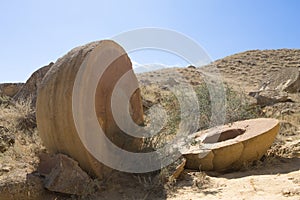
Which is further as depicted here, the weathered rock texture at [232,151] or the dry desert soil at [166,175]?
the weathered rock texture at [232,151]

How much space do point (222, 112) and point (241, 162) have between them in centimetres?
213

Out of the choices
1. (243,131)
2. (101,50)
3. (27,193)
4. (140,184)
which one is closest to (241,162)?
(243,131)

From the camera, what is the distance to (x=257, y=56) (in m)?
22.8

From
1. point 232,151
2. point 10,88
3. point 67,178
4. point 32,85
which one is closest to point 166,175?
point 232,151

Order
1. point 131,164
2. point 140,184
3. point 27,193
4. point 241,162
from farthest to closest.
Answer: point 241,162 → point 131,164 → point 140,184 → point 27,193

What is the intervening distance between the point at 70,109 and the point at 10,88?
7502mm

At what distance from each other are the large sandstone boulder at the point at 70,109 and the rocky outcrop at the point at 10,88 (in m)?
6.65

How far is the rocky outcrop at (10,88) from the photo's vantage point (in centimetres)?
999

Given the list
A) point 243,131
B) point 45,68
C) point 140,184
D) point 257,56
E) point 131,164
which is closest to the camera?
point 140,184

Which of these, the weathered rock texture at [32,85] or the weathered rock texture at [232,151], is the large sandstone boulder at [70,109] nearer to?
the weathered rock texture at [232,151]

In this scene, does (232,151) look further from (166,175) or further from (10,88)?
(10,88)

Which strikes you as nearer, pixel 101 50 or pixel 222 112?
pixel 101 50

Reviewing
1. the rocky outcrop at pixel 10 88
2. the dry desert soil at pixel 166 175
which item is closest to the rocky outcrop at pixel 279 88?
the dry desert soil at pixel 166 175

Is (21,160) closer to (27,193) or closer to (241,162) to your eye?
(27,193)
